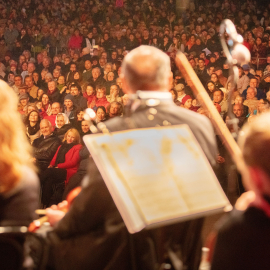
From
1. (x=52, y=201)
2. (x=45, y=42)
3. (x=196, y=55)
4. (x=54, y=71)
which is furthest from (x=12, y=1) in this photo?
(x=52, y=201)

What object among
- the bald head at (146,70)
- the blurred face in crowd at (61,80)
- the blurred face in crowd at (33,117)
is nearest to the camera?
the bald head at (146,70)

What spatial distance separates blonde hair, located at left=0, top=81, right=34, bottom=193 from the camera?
1226 millimetres

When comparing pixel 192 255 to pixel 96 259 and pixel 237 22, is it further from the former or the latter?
pixel 237 22

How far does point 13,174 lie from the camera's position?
1237 millimetres

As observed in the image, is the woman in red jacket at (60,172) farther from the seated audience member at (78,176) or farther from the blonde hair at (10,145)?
the blonde hair at (10,145)

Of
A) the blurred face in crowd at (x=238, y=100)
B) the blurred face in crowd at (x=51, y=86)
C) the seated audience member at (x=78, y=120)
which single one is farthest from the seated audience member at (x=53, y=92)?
the blurred face in crowd at (x=238, y=100)

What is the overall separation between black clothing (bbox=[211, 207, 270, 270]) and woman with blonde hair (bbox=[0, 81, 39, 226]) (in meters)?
0.67

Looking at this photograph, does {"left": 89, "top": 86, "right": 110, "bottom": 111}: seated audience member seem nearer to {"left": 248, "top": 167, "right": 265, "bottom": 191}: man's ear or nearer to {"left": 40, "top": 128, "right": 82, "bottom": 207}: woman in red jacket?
{"left": 40, "top": 128, "right": 82, "bottom": 207}: woman in red jacket

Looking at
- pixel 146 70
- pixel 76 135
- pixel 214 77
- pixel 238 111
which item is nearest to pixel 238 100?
pixel 238 111

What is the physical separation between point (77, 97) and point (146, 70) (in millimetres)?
4415

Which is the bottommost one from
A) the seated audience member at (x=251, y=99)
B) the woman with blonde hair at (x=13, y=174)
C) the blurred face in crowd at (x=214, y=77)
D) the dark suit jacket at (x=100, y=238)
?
the seated audience member at (x=251, y=99)

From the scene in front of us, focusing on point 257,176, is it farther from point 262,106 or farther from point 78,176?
point 262,106

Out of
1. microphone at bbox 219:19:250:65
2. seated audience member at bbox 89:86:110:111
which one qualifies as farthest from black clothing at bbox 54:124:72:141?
microphone at bbox 219:19:250:65

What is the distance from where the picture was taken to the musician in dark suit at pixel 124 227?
1234mm
